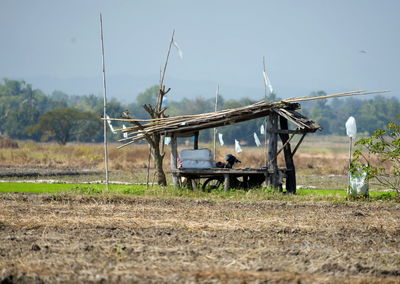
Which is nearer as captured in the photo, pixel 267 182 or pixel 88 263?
pixel 88 263

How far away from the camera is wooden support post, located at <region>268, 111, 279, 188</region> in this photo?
20984 mm

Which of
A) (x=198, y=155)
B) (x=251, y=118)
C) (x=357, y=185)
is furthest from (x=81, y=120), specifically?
(x=357, y=185)

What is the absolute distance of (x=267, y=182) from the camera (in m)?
21.0

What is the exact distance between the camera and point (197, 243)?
38.5ft

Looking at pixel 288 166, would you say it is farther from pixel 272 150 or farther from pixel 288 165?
pixel 272 150

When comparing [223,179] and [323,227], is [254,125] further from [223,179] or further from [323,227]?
[323,227]

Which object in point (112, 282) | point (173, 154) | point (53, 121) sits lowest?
point (112, 282)

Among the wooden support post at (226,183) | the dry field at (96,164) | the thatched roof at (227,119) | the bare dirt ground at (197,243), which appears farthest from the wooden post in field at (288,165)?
the dry field at (96,164)

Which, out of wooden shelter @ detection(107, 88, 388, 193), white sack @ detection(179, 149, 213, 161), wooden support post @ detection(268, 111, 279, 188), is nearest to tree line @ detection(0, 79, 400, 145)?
wooden shelter @ detection(107, 88, 388, 193)

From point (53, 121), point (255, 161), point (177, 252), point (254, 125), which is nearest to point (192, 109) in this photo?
point (254, 125)

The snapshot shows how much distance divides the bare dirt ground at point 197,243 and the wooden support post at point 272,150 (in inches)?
111

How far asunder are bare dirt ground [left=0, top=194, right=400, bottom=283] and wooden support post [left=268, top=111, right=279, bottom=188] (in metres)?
2.81

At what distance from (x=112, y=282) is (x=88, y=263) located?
3.99ft

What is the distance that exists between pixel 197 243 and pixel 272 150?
32.0 ft
